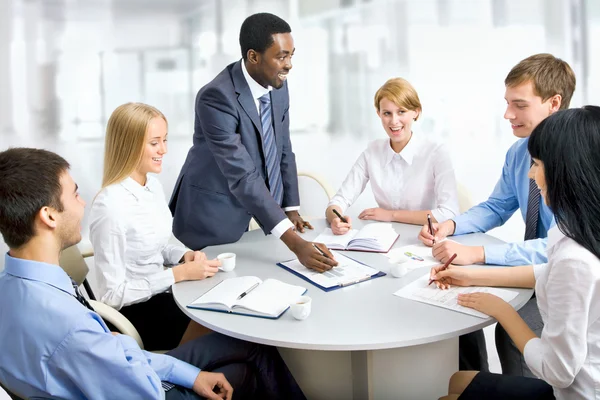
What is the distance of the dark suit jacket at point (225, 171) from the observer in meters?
2.22

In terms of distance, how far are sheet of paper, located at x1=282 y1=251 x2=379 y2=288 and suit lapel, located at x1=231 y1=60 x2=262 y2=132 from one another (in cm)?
66

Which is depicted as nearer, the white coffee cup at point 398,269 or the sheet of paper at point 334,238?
the white coffee cup at point 398,269

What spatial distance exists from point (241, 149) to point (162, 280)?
62 cm

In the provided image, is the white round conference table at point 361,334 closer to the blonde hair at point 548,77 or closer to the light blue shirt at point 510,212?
the light blue shirt at point 510,212

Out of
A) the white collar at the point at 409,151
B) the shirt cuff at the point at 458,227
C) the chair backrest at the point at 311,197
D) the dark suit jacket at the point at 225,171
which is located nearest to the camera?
the dark suit jacket at the point at 225,171

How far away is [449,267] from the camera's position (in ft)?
5.93

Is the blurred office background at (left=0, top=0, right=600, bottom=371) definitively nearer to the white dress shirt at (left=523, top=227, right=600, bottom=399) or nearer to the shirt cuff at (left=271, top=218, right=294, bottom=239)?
the shirt cuff at (left=271, top=218, right=294, bottom=239)

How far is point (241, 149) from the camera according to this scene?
7.39 feet

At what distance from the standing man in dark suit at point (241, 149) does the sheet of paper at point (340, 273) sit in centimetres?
15

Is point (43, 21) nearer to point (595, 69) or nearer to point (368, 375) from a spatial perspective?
point (368, 375)

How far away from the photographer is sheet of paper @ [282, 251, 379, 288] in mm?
1820

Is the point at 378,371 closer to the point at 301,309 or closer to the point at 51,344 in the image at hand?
the point at 301,309

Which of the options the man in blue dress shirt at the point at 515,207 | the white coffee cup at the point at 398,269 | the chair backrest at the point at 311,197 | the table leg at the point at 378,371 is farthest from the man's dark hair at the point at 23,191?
the chair backrest at the point at 311,197

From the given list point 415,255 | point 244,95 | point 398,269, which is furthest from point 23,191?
point 415,255
